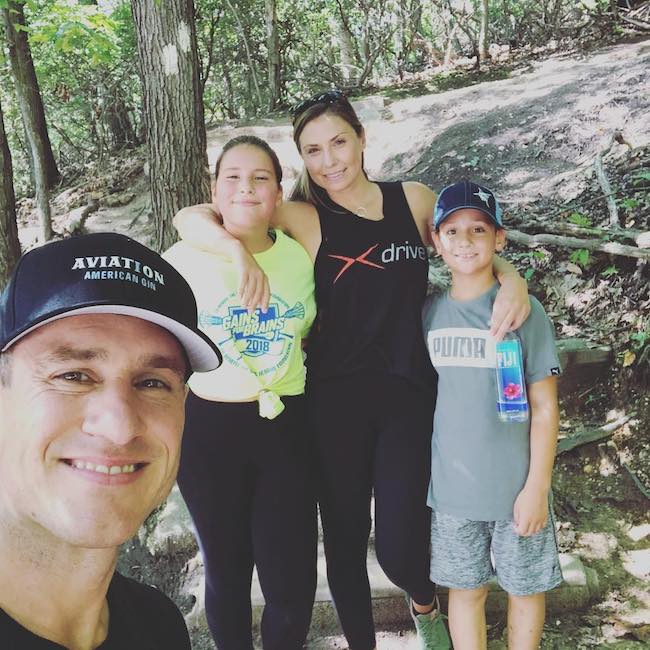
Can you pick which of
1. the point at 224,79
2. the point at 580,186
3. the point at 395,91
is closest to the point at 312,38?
the point at 224,79

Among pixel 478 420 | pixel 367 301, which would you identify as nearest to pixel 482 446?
pixel 478 420

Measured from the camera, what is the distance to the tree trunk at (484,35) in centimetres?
1186

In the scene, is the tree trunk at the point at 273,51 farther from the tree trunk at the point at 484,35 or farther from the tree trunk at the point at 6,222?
the tree trunk at the point at 6,222

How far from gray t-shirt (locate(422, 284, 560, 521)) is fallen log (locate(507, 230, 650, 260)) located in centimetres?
276

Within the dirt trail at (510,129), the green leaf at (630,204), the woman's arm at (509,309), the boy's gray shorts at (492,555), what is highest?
the dirt trail at (510,129)

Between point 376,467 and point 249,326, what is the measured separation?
825mm

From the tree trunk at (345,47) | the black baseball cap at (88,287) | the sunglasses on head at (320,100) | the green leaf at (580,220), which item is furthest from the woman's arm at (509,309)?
the tree trunk at (345,47)

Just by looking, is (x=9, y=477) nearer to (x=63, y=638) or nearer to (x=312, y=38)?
(x=63, y=638)

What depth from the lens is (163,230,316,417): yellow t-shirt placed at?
2.27 meters

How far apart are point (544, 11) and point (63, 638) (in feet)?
47.4

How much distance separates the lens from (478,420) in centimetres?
234

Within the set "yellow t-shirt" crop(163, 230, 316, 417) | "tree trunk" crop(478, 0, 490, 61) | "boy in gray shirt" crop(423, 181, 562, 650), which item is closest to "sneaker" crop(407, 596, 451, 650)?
"boy in gray shirt" crop(423, 181, 562, 650)

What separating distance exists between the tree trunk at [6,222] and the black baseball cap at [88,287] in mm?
4488

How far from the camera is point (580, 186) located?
6.10m
